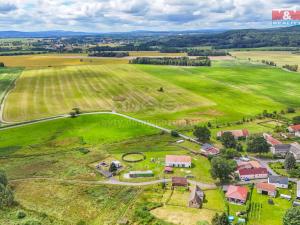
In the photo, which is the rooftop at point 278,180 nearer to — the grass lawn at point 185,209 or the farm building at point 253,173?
the farm building at point 253,173

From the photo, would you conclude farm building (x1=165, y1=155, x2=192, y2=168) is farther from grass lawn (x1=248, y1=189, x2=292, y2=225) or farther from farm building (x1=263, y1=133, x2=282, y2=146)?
farm building (x1=263, y1=133, x2=282, y2=146)

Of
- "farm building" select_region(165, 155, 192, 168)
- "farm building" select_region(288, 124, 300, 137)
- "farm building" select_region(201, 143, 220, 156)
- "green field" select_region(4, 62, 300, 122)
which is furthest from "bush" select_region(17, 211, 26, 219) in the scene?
"farm building" select_region(288, 124, 300, 137)

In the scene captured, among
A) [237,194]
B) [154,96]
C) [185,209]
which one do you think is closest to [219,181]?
[237,194]

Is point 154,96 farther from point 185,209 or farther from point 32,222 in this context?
point 32,222

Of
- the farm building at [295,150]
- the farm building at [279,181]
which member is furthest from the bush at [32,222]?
the farm building at [295,150]

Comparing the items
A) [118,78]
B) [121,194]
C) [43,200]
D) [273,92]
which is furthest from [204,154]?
[118,78]

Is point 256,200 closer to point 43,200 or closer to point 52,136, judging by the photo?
point 43,200
